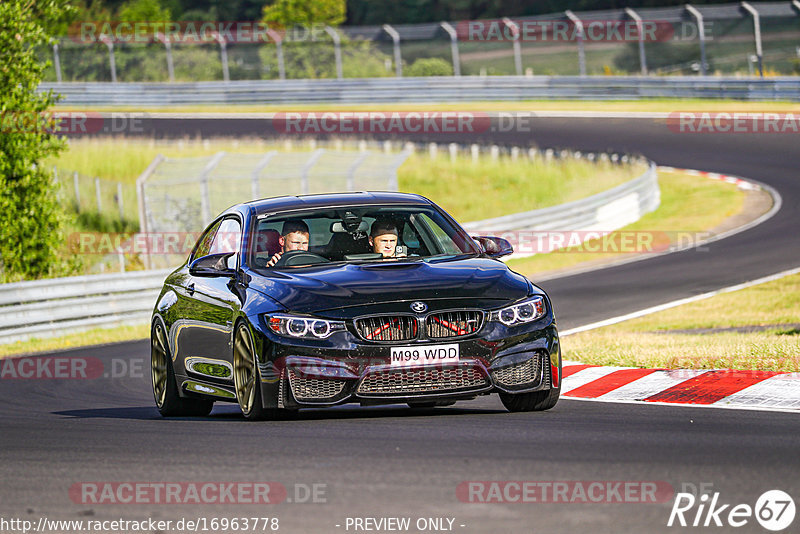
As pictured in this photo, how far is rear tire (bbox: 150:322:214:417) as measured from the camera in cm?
988

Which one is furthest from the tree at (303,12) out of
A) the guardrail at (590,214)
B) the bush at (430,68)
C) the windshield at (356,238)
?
the windshield at (356,238)

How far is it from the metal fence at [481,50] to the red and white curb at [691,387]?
1291 inches

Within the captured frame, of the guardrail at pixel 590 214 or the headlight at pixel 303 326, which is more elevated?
the headlight at pixel 303 326

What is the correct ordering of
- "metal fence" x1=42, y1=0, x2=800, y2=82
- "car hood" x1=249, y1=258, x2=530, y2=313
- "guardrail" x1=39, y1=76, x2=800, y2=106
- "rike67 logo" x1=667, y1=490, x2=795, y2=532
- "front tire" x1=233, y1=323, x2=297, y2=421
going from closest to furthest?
"rike67 logo" x1=667, y1=490, x2=795, y2=532
"car hood" x1=249, y1=258, x2=530, y2=313
"front tire" x1=233, y1=323, x2=297, y2=421
"guardrail" x1=39, y1=76, x2=800, y2=106
"metal fence" x1=42, y1=0, x2=800, y2=82

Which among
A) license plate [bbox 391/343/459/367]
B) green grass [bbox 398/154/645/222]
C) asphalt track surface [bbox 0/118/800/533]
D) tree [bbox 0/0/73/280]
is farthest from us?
green grass [bbox 398/154/645/222]

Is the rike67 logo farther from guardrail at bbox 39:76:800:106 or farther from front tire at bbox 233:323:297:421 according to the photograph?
guardrail at bbox 39:76:800:106

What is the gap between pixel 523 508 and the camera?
18.4ft

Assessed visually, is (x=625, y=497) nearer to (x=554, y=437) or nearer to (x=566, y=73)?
(x=554, y=437)

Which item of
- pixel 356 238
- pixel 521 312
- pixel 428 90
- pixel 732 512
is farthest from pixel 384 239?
pixel 428 90

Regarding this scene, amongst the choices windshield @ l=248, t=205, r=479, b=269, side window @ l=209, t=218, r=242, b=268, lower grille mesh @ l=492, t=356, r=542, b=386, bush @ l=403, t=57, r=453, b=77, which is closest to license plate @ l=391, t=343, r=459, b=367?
lower grille mesh @ l=492, t=356, r=542, b=386

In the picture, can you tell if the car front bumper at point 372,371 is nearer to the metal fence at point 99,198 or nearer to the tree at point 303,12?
the metal fence at point 99,198

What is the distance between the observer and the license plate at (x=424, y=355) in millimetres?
7852

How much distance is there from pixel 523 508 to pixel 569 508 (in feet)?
0.61

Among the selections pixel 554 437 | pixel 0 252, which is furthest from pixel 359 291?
pixel 0 252
